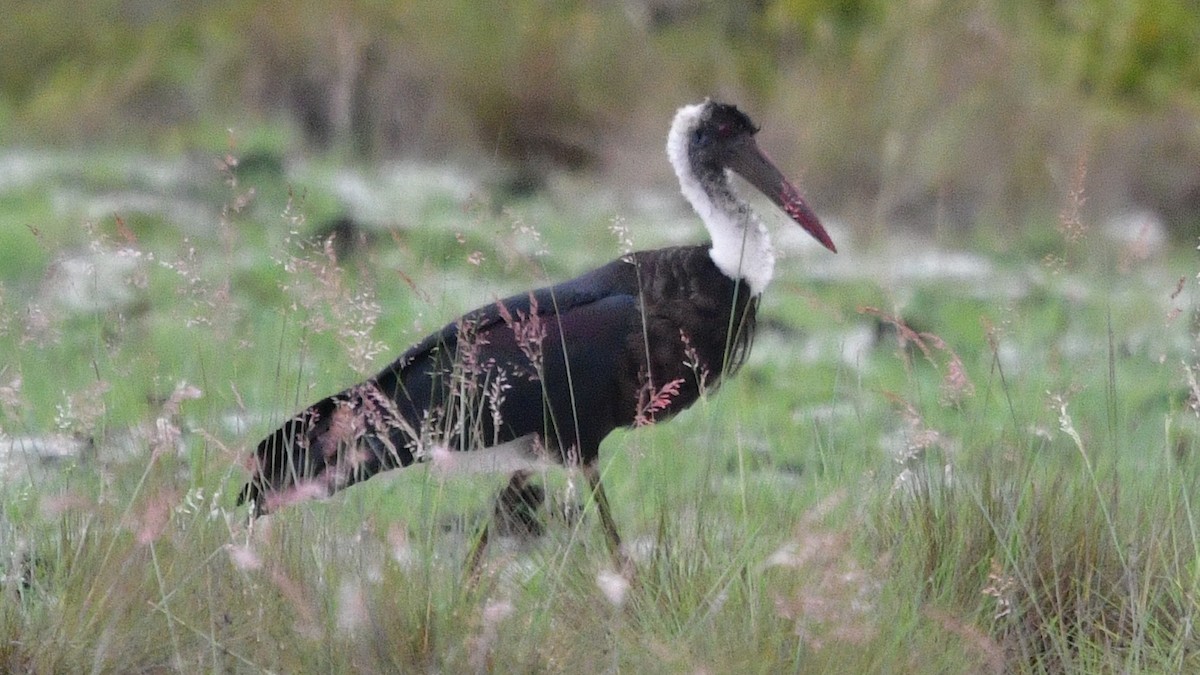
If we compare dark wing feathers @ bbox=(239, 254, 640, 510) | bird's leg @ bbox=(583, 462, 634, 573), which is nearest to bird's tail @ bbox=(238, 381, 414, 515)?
dark wing feathers @ bbox=(239, 254, 640, 510)

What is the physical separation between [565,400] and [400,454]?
374mm

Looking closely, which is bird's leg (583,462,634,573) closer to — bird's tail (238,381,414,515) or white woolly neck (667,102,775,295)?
bird's tail (238,381,414,515)

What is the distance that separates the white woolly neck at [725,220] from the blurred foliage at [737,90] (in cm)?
303

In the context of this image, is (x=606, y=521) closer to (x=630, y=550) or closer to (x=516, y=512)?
(x=516, y=512)

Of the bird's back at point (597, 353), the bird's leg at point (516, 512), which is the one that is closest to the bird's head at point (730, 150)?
the bird's back at point (597, 353)

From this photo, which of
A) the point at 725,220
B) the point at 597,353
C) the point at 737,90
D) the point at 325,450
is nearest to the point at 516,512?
the point at 325,450

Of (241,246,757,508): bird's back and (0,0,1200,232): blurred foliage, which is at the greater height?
(0,0,1200,232): blurred foliage

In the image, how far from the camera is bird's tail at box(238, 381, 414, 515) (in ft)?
9.96

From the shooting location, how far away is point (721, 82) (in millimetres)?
8734

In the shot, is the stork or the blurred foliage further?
the blurred foliage

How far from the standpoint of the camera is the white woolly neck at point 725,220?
4164 millimetres

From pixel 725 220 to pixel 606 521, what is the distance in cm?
94

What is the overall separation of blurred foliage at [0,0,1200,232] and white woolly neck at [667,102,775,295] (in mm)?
3033

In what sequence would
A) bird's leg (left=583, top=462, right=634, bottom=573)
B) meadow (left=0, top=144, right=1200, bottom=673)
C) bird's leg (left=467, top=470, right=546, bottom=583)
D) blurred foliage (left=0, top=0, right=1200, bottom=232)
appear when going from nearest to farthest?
1. meadow (left=0, top=144, right=1200, bottom=673)
2. bird's leg (left=583, top=462, right=634, bottom=573)
3. bird's leg (left=467, top=470, right=546, bottom=583)
4. blurred foliage (left=0, top=0, right=1200, bottom=232)
